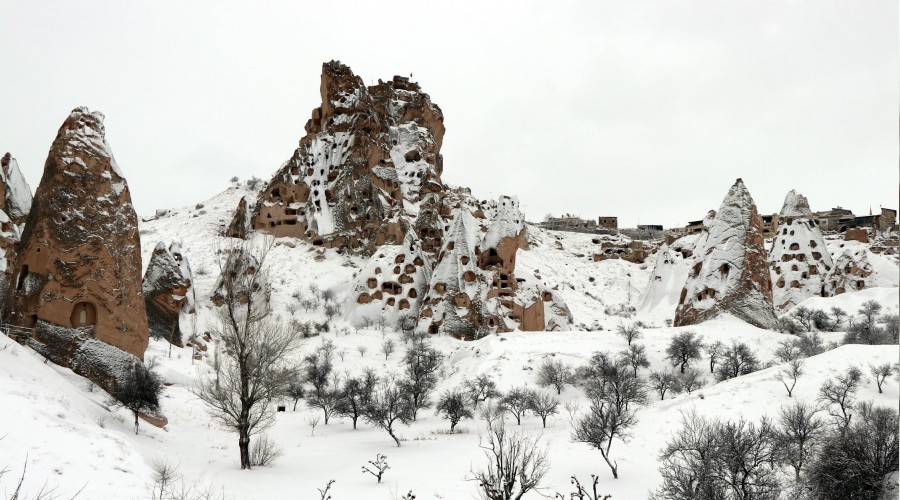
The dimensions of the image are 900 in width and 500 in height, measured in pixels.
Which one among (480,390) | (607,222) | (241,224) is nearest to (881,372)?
(480,390)

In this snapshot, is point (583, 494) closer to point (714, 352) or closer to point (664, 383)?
point (664, 383)

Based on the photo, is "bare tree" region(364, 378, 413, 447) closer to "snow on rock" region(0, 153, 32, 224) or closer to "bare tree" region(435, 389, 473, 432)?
"bare tree" region(435, 389, 473, 432)

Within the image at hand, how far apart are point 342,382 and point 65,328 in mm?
14993

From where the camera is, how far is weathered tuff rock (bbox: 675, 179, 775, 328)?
33.2 meters

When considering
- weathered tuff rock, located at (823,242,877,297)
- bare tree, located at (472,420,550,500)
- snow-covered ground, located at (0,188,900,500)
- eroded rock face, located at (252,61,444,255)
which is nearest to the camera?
bare tree, located at (472,420,550,500)

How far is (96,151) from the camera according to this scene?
19578 millimetres

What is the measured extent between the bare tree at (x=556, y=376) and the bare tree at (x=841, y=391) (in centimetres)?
1044

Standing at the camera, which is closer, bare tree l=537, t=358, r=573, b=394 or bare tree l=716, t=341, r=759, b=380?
bare tree l=716, t=341, r=759, b=380

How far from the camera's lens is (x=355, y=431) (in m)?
25.0

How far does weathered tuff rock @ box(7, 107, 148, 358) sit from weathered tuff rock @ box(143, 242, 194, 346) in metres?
14.1

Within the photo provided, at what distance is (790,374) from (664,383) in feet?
18.0

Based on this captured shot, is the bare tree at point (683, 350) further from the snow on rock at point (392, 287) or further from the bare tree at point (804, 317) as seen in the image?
the snow on rock at point (392, 287)

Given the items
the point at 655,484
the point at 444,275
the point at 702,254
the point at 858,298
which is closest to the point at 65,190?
the point at 655,484

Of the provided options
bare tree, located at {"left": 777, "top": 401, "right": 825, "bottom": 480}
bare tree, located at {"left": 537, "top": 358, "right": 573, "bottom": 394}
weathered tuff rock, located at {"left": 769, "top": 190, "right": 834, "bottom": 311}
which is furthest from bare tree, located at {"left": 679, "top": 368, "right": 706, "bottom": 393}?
weathered tuff rock, located at {"left": 769, "top": 190, "right": 834, "bottom": 311}
